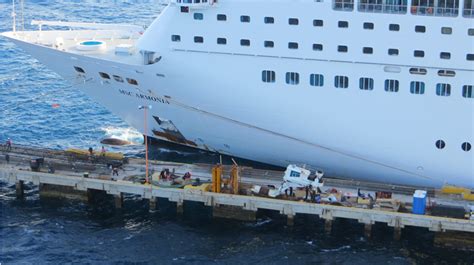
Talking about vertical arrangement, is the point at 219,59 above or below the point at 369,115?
above

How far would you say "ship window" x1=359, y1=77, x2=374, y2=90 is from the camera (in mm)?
42156

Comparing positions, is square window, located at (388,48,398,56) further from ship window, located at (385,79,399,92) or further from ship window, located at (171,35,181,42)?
ship window, located at (171,35,181,42)

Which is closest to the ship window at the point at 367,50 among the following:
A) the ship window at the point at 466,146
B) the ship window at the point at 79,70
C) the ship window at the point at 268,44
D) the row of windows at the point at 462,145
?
the ship window at the point at 268,44

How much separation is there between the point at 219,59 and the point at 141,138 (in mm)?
11564

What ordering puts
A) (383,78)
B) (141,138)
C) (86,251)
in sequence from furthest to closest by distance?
(141,138)
(383,78)
(86,251)

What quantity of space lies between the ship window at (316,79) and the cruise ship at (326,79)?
49 mm

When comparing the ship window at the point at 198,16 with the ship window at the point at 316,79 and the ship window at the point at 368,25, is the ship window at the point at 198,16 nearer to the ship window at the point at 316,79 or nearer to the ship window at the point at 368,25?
the ship window at the point at 316,79

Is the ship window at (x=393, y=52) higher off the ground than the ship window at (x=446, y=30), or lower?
lower

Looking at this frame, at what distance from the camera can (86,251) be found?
129 feet

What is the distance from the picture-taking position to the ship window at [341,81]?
4234 centimetres

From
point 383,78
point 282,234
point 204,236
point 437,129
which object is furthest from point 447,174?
point 204,236

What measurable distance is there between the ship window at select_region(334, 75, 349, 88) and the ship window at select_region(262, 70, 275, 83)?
311cm

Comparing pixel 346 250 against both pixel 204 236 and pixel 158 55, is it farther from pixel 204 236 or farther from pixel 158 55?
pixel 158 55

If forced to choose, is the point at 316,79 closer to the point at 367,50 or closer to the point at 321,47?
the point at 321,47
